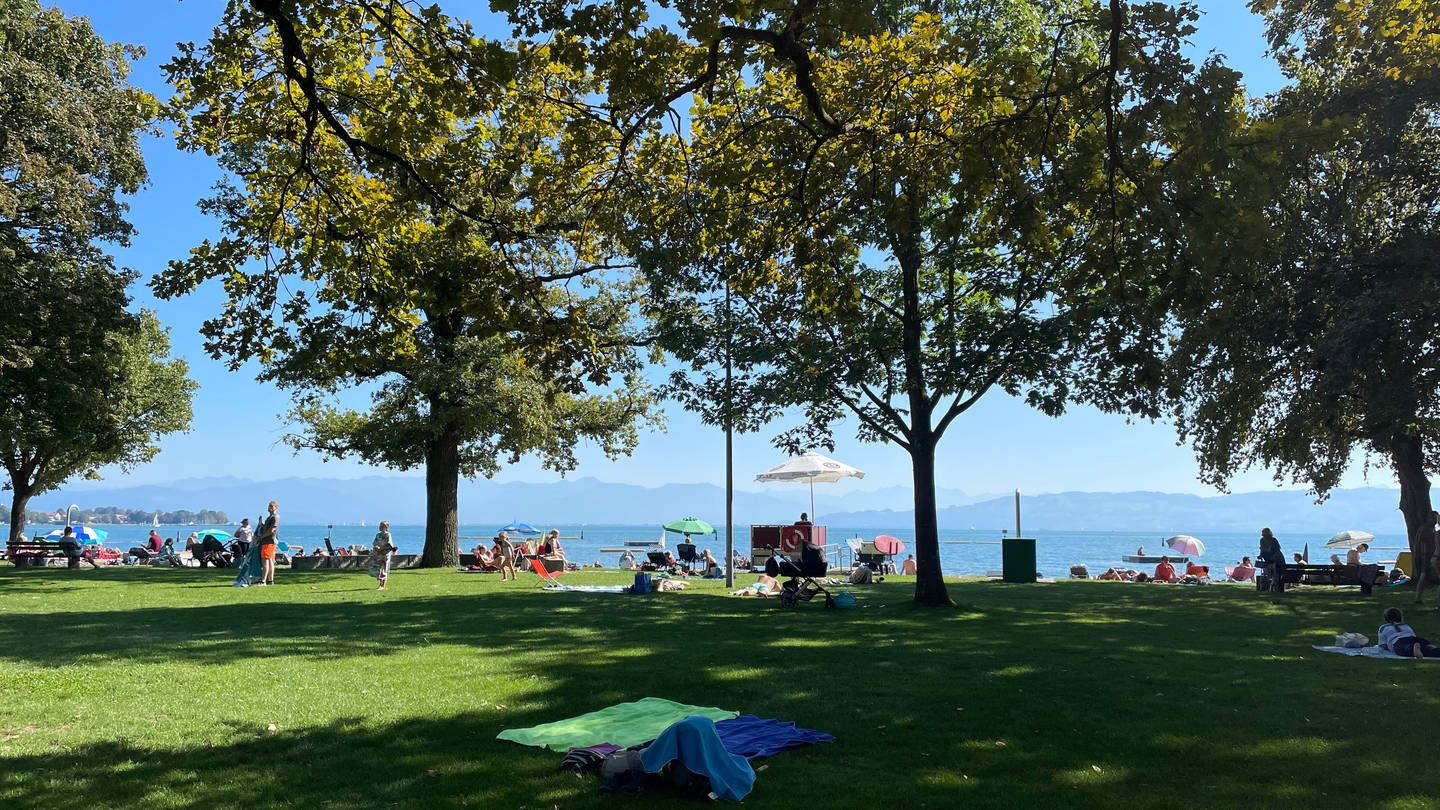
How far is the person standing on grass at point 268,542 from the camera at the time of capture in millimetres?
19000

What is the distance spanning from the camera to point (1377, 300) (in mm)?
13672

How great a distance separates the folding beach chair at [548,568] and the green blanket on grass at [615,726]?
15389 mm

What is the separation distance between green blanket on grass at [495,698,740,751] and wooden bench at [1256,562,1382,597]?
18.4 metres

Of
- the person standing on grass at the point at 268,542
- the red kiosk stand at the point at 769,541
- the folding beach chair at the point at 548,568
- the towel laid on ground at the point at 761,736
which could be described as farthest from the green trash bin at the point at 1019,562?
the towel laid on ground at the point at 761,736

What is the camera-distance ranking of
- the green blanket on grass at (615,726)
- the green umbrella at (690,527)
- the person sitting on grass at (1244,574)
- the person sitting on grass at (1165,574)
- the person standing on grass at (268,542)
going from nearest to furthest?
the green blanket on grass at (615,726)
the person standing on grass at (268,542)
the person sitting on grass at (1165,574)
the person sitting on grass at (1244,574)
the green umbrella at (690,527)

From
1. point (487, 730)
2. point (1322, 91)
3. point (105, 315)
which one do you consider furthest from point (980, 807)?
point (105, 315)

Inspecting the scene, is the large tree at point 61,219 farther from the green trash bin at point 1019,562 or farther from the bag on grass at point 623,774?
the green trash bin at point 1019,562

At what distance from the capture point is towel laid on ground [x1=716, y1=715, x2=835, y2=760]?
5793mm

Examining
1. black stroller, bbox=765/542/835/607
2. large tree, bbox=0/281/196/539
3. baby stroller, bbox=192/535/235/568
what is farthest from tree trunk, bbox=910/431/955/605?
baby stroller, bbox=192/535/235/568

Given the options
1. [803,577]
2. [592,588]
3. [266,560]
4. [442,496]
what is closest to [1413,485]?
[803,577]

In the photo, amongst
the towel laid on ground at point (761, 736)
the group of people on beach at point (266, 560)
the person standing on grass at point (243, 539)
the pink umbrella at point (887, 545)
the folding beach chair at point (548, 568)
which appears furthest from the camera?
the pink umbrella at point (887, 545)

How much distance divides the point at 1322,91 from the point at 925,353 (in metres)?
A: 7.98

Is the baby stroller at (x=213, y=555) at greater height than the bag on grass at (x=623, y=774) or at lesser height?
lesser

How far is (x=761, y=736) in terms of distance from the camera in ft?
20.1
